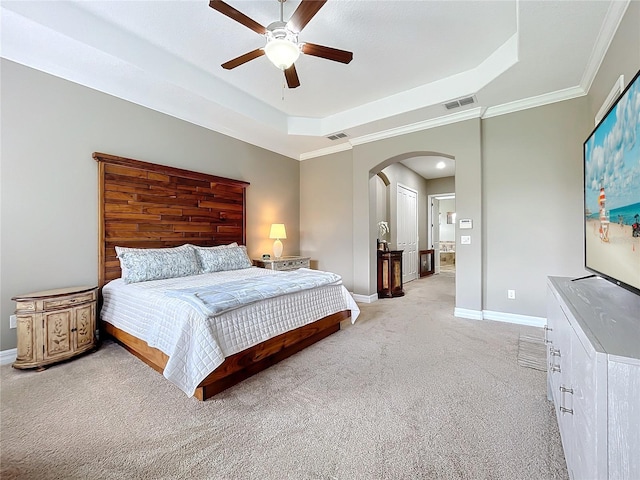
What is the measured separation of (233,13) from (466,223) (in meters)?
3.61

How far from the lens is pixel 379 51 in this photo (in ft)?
9.96

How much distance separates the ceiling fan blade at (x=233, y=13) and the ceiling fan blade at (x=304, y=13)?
255mm

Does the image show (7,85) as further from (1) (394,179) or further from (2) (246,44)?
(1) (394,179)

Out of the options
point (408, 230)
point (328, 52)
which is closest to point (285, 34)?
point (328, 52)

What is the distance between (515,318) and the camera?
3.74m

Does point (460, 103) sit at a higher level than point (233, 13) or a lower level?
higher

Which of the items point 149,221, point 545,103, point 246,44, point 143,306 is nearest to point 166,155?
point 149,221

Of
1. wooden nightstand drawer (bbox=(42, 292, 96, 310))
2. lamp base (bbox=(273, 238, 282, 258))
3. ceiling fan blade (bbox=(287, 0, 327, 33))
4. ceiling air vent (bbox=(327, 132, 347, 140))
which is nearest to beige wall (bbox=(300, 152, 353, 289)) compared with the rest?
ceiling air vent (bbox=(327, 132, 347, 140))

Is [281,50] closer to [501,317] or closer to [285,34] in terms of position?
[285,34]

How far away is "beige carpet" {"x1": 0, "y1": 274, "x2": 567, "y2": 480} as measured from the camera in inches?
56.7

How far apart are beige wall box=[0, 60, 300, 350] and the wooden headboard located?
0.40ft

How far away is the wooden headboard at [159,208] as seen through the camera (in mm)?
3252

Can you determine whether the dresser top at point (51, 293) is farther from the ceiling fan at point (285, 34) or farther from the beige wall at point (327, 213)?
the beige wall at point (327, 213)

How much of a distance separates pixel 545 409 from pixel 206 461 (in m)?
2.12
